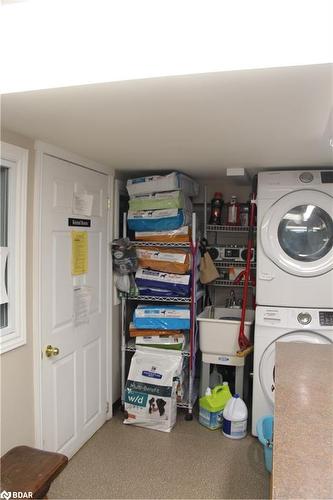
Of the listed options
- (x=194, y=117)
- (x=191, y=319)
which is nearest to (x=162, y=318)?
(x=191, y=319)

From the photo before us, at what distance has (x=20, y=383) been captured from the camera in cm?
203

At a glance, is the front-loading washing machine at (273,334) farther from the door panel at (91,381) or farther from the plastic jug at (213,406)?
the door panel at (91,381)

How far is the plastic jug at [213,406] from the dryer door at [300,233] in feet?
3.61

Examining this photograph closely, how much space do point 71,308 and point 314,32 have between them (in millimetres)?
2011

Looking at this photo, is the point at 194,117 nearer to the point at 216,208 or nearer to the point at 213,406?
the point at 216,208

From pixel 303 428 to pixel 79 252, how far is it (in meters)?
1.78

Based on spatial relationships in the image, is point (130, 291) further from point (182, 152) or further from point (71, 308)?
point (182, 152)

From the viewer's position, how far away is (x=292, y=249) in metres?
2.77

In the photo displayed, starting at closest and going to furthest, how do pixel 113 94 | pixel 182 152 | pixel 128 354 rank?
pixel 113 94
pixel 182 152
pixel 128 354

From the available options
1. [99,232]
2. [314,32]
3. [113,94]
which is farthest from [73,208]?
[314,32]

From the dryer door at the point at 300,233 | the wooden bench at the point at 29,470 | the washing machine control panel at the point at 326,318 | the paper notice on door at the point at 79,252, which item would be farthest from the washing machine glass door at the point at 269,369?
the wooden bench at the point at 29,470

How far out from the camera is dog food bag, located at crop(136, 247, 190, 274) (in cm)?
300

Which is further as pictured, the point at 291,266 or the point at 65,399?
the point at 291,266

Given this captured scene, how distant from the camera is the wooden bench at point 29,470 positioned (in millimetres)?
1574
